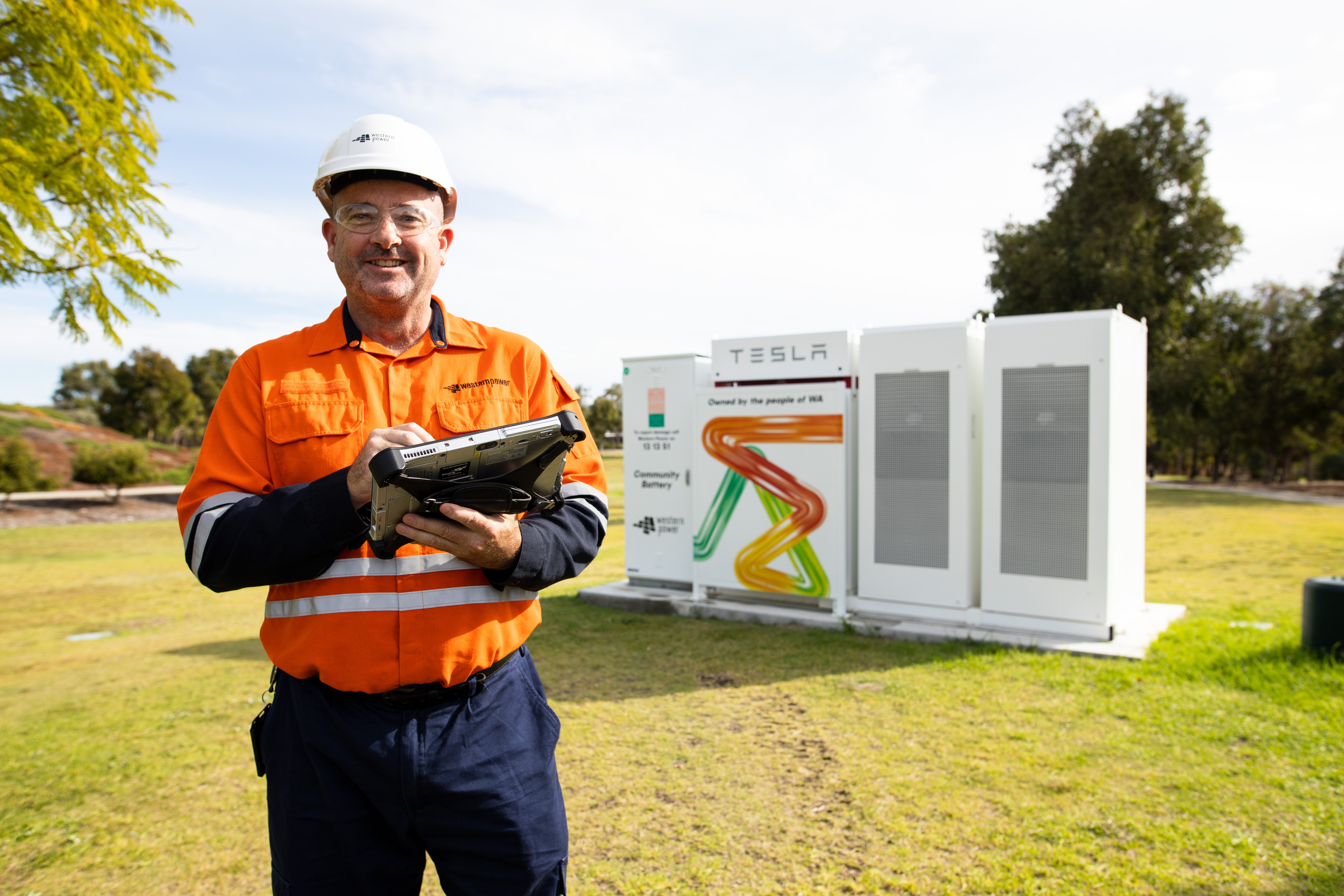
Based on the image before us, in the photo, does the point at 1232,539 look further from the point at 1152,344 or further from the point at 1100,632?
the point at 1152,344

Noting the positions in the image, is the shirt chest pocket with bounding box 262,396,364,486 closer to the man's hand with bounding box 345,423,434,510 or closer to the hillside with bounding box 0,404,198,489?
the man's hand with bounding box 345,423,434,510

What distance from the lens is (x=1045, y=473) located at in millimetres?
6559

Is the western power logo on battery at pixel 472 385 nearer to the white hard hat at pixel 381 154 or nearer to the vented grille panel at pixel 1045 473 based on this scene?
the white hard hat at pixel 381 154

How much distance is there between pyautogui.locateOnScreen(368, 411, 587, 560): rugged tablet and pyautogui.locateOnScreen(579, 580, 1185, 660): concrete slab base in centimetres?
581

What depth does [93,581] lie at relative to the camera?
11562 mm

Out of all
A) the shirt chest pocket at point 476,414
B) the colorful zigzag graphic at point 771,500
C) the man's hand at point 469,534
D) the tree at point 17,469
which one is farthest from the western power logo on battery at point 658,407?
the tree at point 17,469

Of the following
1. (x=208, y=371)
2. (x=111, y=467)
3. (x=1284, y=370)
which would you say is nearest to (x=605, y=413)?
(x=111, y=467)

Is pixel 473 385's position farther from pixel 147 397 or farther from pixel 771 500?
pixel 147 397

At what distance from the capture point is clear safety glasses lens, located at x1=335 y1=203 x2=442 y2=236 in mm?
1743

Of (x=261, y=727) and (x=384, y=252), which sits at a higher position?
(x=384, y=252)

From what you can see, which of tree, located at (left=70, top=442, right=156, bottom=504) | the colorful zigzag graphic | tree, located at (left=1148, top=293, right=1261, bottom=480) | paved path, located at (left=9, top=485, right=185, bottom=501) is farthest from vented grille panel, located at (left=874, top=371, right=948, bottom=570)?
tree, located at (left=70, top=442, right=156, bottom=504)

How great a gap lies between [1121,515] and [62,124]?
7.87 metres

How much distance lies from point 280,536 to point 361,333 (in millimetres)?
535

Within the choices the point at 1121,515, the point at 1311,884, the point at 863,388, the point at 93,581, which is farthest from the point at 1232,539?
the point at 93,581
